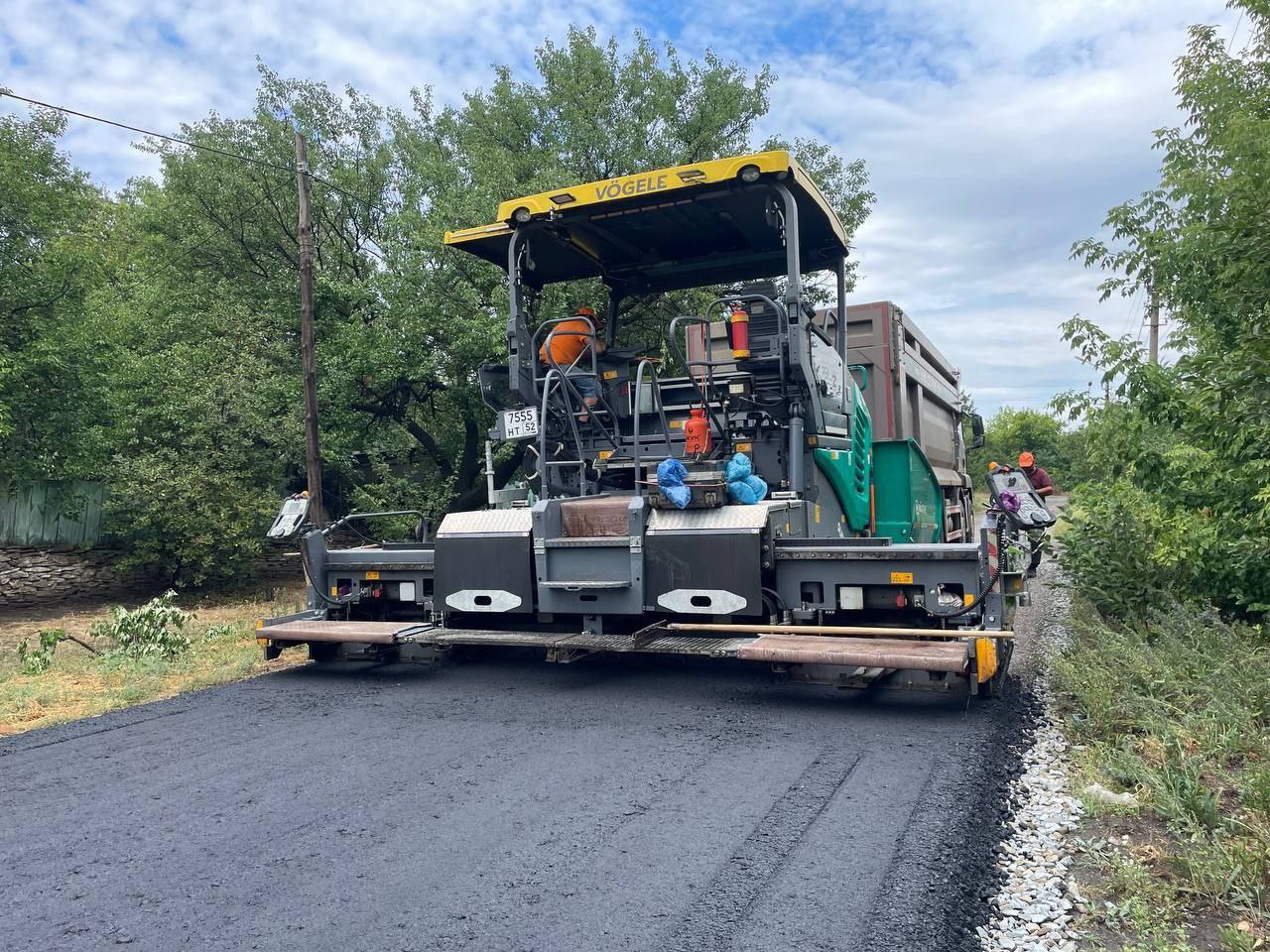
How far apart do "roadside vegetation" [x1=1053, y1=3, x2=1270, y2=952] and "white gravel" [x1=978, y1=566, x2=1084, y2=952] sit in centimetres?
11

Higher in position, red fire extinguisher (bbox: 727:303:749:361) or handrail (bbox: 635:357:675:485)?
red fire extinguisher (bbox: 727:303:749:361)

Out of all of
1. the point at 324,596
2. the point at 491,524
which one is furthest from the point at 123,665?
the point at 491,524

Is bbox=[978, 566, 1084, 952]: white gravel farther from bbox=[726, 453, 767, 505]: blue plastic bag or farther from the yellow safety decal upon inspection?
bbox=[726, 453, 767, 505]: blue plastic bag

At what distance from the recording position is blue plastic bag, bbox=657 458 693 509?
18.2 ft

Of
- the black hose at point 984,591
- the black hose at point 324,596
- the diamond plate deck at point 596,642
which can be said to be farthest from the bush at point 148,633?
the black hose at point 984,591

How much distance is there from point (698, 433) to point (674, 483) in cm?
71

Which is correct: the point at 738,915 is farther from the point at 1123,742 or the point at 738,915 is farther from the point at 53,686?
the point at 53,686

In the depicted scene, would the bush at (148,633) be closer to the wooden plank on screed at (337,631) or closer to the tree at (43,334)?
the wooden plank on screed at (337,631)

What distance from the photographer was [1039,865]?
10.3ft

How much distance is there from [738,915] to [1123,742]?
2.49m

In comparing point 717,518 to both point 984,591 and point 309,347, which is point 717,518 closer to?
point 984,591

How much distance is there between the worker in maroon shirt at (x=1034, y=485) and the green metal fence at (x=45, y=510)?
1445 cm

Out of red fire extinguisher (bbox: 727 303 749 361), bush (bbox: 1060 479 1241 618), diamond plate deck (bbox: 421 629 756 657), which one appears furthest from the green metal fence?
bush (bbox: 1060 479 1241 618)

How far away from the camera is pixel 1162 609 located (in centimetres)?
748
